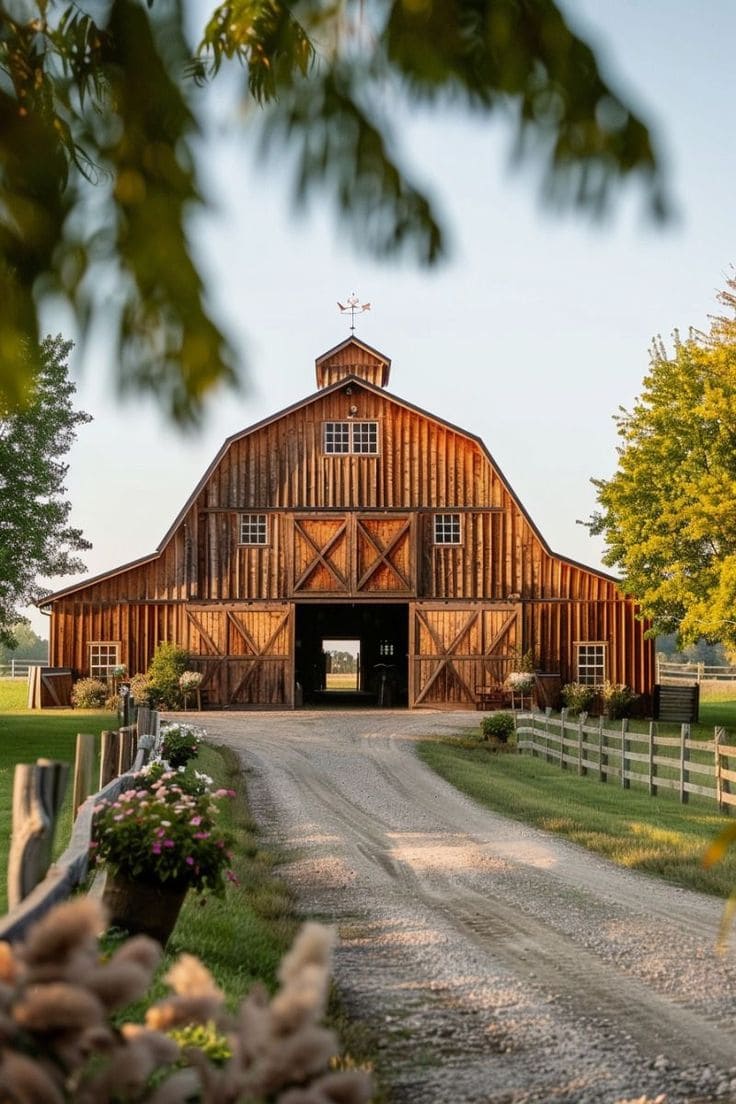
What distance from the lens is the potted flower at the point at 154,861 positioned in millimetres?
7957

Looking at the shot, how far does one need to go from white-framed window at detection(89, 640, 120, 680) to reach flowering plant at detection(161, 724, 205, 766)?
48.1 feet

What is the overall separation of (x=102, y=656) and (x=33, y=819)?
103 feet

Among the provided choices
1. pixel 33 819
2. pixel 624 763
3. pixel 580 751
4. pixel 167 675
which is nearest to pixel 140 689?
pixel 167 675

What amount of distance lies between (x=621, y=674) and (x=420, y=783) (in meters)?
15.9

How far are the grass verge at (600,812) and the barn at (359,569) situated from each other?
8731 mm

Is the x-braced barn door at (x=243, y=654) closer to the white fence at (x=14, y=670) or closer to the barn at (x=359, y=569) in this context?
the barn at (x=359, y=569)

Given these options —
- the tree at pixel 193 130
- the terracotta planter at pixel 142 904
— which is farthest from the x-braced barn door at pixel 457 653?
the tree at pixel 193 130

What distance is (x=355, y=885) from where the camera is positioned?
11.8 m

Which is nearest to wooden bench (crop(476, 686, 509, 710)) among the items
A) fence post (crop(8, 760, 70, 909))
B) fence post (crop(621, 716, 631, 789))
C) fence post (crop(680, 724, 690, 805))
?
fence post (crop(621, 716, 631, 789))

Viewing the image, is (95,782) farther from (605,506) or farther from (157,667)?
(605,506)

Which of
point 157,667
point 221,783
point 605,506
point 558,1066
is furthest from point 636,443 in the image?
point 558,1066

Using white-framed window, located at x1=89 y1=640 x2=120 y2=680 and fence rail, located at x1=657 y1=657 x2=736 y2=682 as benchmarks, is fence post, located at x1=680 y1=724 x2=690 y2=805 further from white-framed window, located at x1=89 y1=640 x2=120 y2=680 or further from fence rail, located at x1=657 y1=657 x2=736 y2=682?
fence rail, located at x1=657 y1=657 x2=736 y2=682

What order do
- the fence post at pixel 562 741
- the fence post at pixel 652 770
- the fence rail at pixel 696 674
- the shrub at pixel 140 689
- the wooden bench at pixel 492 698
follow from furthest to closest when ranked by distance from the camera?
the fence rail at pixel 696 674 < the wooden bench at pixel 492 698 < the shrub at pixel 140 689 < the fence post at pixel 562 741 < the fence post at pixel 652 770

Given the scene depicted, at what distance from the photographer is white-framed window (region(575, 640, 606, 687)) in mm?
34719
